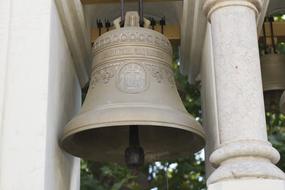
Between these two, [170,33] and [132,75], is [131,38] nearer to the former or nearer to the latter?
[132,75]

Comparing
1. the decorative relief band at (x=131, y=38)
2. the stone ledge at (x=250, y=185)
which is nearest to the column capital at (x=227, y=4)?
the decorative relief band at (x=131, y=38)

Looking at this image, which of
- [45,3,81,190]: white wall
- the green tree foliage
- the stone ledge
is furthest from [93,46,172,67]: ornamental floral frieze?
the green tree foliage

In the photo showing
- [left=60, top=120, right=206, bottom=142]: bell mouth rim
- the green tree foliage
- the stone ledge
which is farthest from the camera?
the green tree foliage

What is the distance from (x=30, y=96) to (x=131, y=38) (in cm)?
66

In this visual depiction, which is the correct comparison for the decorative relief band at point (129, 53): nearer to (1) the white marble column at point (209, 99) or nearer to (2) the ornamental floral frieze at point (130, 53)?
(2) the ornamental floral frieze at point (130, 53)

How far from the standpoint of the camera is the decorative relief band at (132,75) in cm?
326

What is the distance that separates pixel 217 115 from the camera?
10.2 feet

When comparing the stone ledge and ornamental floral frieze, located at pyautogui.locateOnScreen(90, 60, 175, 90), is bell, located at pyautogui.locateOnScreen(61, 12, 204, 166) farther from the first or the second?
the stone ledge

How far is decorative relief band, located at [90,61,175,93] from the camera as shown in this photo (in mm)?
3262

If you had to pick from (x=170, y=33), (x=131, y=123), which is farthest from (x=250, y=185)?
(x=170, y=33)

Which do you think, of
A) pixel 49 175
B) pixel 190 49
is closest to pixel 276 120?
pixel 190 49

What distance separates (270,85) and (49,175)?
5.98 feet

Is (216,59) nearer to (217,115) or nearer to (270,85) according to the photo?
(217,115)

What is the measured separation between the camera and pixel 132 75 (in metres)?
3.28
